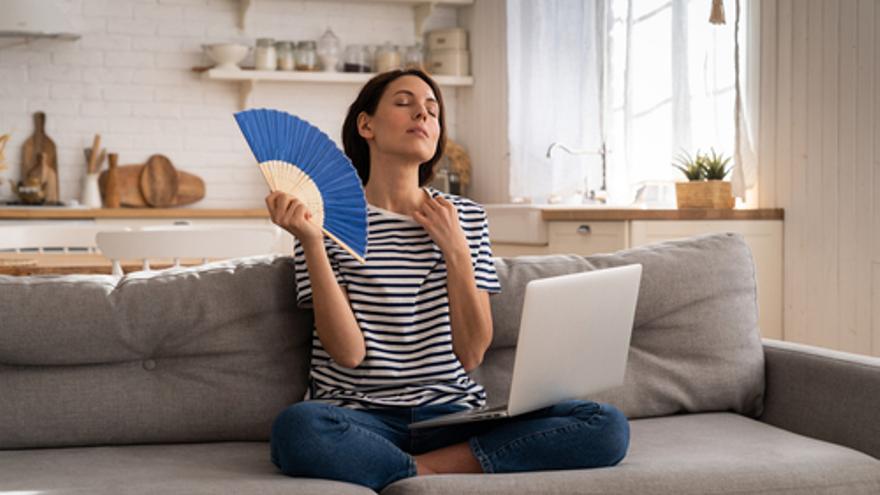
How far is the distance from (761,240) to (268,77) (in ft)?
10.0

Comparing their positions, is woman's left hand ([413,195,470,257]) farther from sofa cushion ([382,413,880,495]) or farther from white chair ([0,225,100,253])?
white chair ([0,225,100,253])

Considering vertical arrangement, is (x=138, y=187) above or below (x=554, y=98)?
below

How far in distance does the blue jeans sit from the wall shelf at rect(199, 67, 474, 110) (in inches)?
158

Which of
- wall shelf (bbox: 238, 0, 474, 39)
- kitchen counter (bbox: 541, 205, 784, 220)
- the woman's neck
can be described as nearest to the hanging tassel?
kitchen counter (bbox: 541, 205, 784, 220)

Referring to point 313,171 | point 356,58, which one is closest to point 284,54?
point 356,58

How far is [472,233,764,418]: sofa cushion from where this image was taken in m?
2.38

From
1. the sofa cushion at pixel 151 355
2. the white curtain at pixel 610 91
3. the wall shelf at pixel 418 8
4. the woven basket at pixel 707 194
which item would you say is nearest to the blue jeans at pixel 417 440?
the sofa cushion at pixel 151 355

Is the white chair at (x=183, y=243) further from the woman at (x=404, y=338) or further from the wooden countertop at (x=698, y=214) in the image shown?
the wooden countertop at (x=698, y=214)

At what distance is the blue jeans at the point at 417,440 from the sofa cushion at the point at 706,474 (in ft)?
0.18

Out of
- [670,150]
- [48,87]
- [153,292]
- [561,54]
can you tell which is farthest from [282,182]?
[48,87]

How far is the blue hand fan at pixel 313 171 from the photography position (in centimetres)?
188

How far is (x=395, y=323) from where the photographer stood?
208cm

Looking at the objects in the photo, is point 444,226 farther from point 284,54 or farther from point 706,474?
point 284,54

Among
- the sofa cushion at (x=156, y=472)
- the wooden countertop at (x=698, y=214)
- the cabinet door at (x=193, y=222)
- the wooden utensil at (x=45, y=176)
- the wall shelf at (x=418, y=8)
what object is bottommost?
the sofa cushion at (x=156, y=472)
